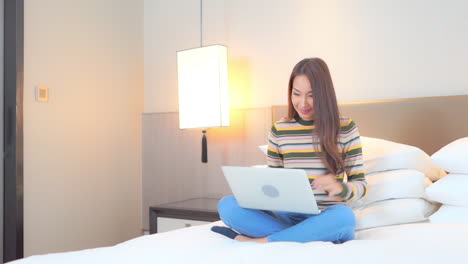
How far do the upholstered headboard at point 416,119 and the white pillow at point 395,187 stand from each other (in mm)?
402

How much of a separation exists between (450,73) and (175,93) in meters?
1.73

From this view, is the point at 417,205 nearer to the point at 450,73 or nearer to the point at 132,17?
the point at 450,73

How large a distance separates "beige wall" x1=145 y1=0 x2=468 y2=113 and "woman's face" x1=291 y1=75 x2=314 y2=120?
2.71 feet

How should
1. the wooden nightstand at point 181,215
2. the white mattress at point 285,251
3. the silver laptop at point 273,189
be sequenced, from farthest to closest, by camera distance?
1. the wooden nightstand at point 181,215
2. the silver laptop at point 273,189
3. the white mattress at point 285,251

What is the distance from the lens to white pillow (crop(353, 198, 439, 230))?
2.00 meters

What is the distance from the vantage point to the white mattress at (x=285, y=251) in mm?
1343

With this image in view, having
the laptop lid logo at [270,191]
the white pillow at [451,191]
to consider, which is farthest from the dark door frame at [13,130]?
the white pillow at [451,191]

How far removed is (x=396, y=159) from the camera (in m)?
2.18

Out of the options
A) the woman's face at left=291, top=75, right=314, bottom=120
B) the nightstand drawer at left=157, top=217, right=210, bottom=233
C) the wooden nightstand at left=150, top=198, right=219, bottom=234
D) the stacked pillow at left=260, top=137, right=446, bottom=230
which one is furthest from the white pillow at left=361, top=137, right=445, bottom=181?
the nightstand drawer at left=157, top=217, right=210, bottom=233

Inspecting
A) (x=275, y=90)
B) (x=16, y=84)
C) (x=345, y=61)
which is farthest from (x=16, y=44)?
(x=345, y=61)

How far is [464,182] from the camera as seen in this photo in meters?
1.96

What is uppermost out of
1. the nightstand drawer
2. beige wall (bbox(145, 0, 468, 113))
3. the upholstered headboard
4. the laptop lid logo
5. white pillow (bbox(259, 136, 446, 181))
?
beige wall (bbox(145, 0, 468, 113))

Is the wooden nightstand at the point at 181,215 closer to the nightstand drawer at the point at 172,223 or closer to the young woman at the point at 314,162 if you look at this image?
the nightstand drawer at the point at 172,223

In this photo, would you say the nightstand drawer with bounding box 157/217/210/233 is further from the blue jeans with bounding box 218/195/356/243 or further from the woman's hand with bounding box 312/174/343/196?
the woman's hand with bounding box 312/174/343/196
